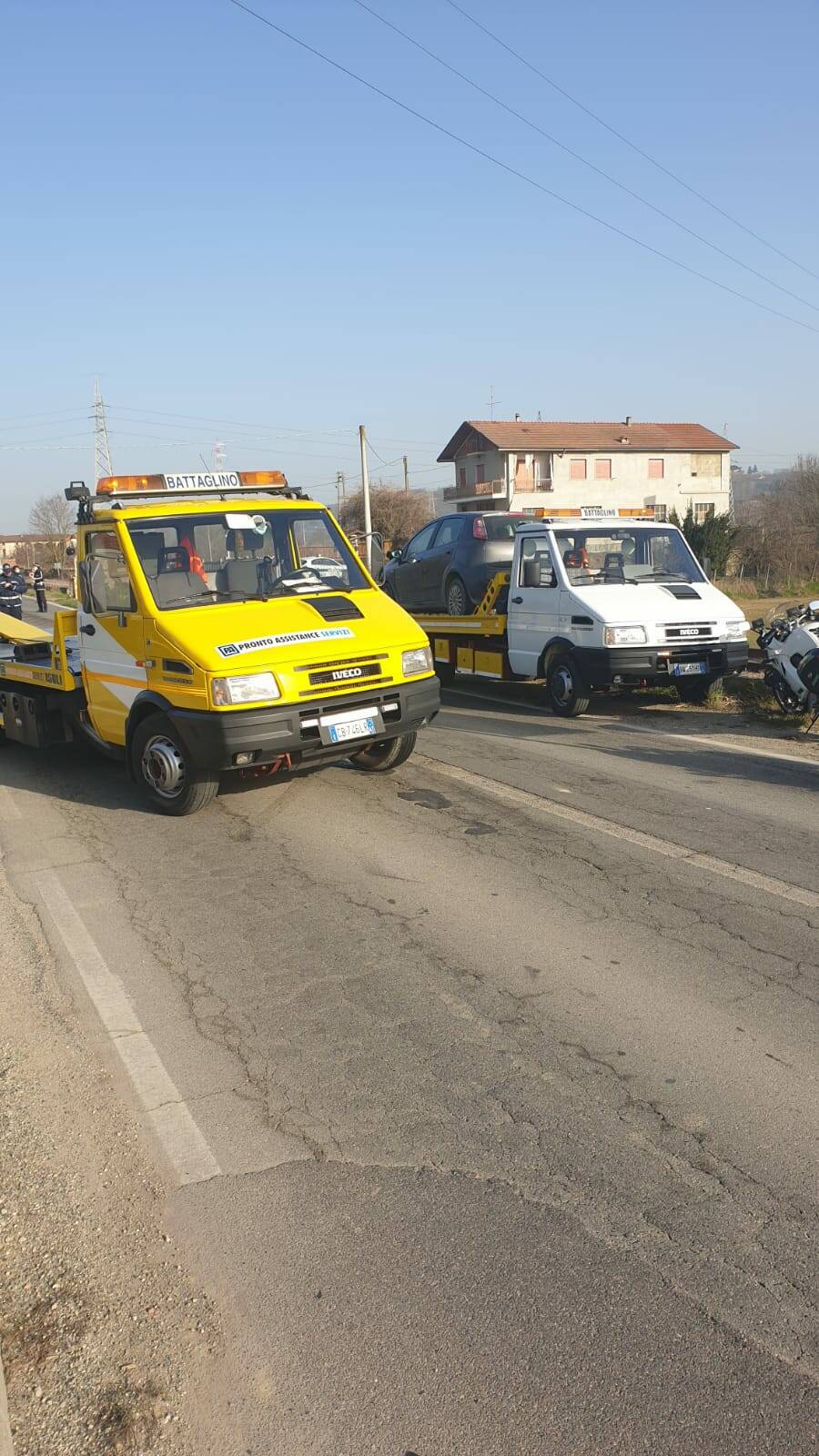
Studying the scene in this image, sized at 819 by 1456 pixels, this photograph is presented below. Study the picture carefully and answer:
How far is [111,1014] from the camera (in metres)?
4.91

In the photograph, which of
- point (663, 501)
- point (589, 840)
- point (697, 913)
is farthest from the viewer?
point (663, 501)

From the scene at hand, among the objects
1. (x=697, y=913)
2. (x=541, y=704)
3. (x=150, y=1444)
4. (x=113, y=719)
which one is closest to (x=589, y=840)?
(x=697, y=913)

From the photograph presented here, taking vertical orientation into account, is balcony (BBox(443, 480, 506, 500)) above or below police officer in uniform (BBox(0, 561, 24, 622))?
above

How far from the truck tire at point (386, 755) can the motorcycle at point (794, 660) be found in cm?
401

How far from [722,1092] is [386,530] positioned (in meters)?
63.4

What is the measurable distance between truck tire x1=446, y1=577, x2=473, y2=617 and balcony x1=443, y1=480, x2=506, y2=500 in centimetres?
5776

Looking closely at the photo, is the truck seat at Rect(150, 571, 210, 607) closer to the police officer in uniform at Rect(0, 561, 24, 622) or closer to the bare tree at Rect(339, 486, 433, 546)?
the police officer in uniform at Rect(0, 561, 24, 622)

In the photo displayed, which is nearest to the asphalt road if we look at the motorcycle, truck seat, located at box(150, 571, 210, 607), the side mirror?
truck seat, located at box(150, 571, 210, 607)

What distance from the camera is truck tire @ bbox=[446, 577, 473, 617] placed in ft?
48.4

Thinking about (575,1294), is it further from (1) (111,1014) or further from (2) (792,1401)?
(1) (111,1014)

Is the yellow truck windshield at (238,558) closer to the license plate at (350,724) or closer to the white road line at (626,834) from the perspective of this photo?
the license plate at (350,724)

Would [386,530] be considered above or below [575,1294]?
above

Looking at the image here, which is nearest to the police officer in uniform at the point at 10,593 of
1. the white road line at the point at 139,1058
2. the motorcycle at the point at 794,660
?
the motorcycle at the point at 794,660

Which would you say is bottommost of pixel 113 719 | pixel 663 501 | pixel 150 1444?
pixel 150 1444
